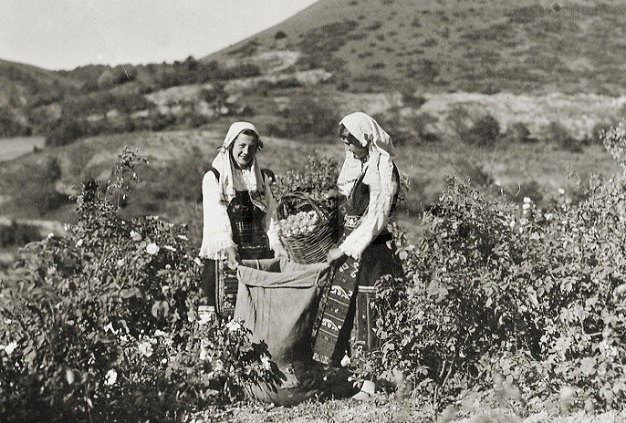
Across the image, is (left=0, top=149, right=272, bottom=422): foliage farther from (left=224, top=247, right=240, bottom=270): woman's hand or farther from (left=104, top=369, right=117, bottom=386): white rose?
(left=224, top=247, right=240, bottom=270): woman's hand

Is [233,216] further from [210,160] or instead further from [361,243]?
[210,160]

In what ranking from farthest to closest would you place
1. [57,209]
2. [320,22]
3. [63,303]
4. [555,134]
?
[320,22] < [555,134] < [57,209] < [63,303]

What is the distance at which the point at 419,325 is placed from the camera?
4.26 metres

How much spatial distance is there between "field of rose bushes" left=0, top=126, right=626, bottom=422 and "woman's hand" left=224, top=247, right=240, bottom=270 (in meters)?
0.18

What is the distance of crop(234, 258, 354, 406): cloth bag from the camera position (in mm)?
4359

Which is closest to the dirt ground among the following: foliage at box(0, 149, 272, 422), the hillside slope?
foliage at box(0, 149, 272, 422)

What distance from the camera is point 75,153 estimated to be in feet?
62.3

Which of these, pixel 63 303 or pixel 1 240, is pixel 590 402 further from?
pixel 1 240

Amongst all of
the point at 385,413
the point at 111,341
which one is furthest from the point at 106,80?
the point at 111,341

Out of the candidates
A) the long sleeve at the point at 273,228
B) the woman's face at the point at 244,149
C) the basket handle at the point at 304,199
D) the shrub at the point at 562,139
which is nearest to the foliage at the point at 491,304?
the basket handle at the point at 304,199

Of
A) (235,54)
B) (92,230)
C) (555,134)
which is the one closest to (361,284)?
(92,230)

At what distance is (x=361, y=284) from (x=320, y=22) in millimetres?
30831

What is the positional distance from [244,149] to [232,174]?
17 centimetres

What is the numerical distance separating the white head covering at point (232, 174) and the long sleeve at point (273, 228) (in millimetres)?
37
